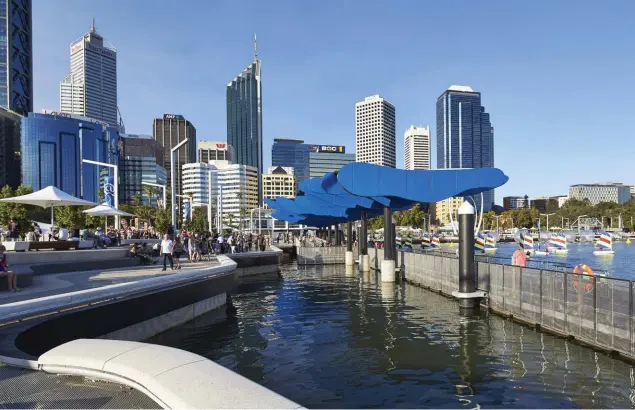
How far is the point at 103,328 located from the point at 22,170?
15916cm

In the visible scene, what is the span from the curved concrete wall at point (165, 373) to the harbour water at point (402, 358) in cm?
444

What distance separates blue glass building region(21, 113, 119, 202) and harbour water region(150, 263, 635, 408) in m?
149

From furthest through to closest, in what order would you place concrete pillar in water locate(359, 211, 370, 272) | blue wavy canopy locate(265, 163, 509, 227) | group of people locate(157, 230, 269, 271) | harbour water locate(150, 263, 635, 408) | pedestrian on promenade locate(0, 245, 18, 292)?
1. concrete pillar in water locate(359, 211, 370, 272)
2. blue wavy canopy locate(265, 163, 509, 227)
3. group of people locate(157, 230, 269, 271)
4. pedestrian on promenade locate(0, 245, 18, 292)
5. harbour water locate(150, 263, 635, 408)

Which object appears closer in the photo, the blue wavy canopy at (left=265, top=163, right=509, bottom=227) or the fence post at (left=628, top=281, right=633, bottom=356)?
the fence post at (left=628, top=281, right=633, bottom=356)

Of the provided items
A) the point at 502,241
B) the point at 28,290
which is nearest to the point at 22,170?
the point at 502,241

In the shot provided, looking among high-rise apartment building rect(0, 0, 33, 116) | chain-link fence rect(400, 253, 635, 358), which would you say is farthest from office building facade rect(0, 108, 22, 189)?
chain-link fence rect(400, 253, 635, 358)

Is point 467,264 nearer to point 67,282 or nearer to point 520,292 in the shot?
point 520,292

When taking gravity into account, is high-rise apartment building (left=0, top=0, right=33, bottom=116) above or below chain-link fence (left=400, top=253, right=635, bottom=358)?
above

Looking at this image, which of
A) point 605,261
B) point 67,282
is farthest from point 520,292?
point 605,261

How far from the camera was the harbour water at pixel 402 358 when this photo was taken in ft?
30.4

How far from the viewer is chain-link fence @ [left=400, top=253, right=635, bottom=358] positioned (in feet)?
38.6

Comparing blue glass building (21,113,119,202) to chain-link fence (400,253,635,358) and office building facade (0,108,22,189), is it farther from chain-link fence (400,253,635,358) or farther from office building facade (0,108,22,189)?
chain-link fence (400,253,635,358)

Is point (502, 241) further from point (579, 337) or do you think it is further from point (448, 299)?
point (579, 337)

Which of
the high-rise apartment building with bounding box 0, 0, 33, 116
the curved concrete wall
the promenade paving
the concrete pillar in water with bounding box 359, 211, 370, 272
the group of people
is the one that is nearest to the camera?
the curved concrete wall
